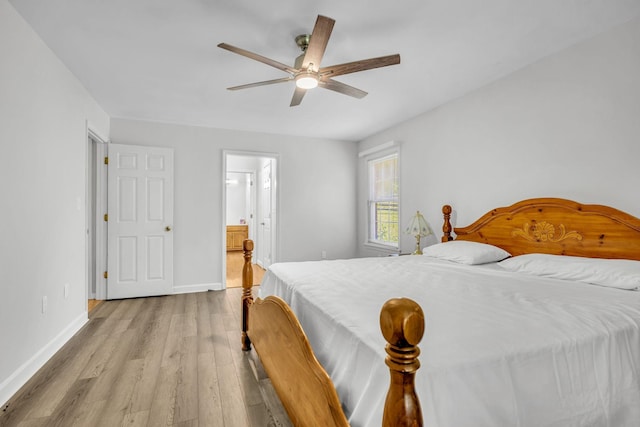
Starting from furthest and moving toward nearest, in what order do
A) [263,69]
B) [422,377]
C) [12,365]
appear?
1. [263,69]
2. [12,365]
3. [422,377]

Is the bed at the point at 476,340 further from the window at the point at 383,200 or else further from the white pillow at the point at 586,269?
the window at the point at 383,200

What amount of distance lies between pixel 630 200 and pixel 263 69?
290cm

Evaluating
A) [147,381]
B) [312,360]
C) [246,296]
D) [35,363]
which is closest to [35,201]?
[35,363]

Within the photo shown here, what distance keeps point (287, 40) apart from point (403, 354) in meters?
2.33

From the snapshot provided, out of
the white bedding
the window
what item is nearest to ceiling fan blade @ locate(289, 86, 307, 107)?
the white bedding

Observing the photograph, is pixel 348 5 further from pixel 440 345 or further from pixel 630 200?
pixel 630 200

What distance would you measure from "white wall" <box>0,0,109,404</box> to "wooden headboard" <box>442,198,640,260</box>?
3.68 m

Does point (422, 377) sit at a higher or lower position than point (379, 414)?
higher

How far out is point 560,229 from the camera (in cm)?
248

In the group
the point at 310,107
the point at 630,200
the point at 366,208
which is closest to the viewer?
the point at 630,200

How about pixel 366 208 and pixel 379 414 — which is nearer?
pixel 379 414

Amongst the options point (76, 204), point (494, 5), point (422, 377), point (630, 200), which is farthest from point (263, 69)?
point (630, 200)

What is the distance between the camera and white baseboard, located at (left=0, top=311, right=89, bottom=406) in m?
1.89

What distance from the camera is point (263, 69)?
111 inches
